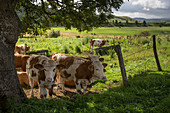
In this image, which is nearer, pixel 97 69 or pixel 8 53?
pixel 8 53

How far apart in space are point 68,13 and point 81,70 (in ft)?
12.0

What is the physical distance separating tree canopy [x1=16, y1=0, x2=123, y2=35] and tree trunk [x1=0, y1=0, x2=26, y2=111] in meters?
4.02

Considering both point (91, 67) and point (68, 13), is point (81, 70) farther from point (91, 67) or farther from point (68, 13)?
point (68, 13)

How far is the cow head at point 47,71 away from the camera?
5.81 meters

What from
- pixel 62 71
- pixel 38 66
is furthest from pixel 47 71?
pixel 62 71

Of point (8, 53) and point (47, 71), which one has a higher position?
point (8, 53)

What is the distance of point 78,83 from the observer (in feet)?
23.4

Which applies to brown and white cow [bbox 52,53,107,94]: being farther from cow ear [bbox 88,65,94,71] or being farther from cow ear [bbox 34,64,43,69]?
cow ear [bbox 34,64,43,69]

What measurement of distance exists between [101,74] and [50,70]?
2.36 m

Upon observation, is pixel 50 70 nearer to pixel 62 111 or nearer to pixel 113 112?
pixel 62 111

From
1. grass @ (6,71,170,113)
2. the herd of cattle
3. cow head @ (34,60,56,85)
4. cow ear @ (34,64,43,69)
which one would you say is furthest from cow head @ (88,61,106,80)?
cow ear @ (34,64,43,69)

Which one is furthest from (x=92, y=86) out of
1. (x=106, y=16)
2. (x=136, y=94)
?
(x=106, y=16)

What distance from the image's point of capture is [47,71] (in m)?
5.89

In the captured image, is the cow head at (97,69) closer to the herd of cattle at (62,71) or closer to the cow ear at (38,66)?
the herd of cattle at (62,71)
